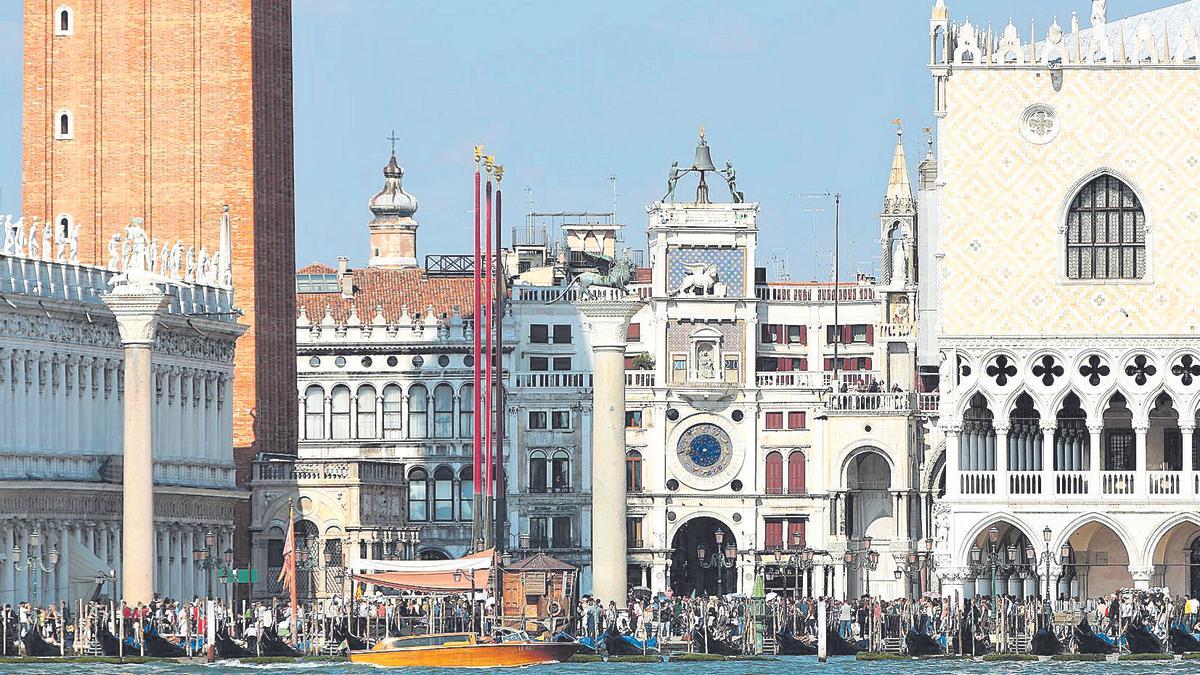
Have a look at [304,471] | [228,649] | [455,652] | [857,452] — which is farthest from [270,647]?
[857,452]

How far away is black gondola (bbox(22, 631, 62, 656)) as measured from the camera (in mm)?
70188

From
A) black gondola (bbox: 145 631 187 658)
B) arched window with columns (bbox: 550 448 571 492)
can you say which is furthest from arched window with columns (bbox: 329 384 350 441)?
black gondola (bbox: 145 631 187 658)

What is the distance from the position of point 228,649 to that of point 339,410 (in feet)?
134

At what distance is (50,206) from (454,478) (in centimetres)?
2034

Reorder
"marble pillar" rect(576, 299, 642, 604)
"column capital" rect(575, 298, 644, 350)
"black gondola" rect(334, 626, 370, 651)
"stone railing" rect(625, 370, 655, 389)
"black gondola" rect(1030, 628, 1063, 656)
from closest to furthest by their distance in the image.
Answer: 1. "black gondola" rect(334, 626, 370, 651)
2. "black gondola" rect(1030, 628, 1063, 656)
3. "marble pillar" rect(576, 299, 642, 604)
4. "column capital" rect(575, 298, 644, 350)
5. "stone railing" rect(625, 370, 655, 389)

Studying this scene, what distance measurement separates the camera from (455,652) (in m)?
70.8

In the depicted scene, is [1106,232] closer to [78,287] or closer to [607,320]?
[607,320]

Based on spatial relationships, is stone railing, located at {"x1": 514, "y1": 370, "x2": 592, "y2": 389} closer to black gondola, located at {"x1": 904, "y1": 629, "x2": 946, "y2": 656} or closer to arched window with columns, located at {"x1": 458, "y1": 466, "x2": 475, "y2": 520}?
arched window with columns, located at {"x1": 458, "y1": 466, "x2": 475, "y2": 520}

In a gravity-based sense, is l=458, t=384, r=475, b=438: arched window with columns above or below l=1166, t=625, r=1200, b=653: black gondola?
above

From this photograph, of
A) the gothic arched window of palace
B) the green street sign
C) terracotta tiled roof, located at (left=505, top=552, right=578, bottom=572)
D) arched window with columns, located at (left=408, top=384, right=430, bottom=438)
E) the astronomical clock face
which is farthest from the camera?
arched window with columns, located at (left=408, top=384, right=430, bottom=438)

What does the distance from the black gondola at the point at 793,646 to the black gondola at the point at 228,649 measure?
11137 mm

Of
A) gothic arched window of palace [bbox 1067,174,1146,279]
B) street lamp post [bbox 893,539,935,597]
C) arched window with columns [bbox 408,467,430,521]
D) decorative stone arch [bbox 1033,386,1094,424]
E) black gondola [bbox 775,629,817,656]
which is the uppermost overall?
gothic arched window of palace [bbox 1067,174,1146,279]

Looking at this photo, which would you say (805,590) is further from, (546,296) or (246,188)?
(246,188)

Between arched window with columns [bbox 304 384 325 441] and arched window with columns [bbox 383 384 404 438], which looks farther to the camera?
arched window with columns [bbox 304 384 325 441]
